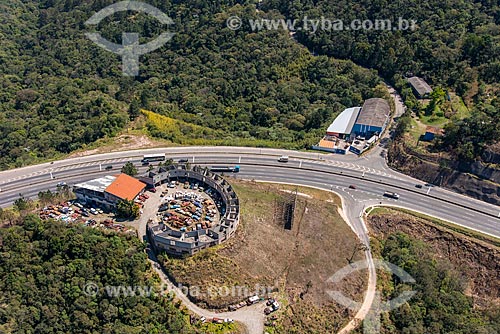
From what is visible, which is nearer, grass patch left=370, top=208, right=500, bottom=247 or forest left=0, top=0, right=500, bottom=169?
grass patch left=370, top=208, right=500, bottom=247

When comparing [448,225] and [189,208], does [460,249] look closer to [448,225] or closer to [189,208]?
[448,225]

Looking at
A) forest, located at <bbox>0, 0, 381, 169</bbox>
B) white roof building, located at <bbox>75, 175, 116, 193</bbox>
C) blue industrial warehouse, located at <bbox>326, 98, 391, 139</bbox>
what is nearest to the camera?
white roof building, located at <bbox>75, 175, 116, 193</bbox>

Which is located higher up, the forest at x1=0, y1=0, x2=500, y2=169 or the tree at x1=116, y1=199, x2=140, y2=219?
the forest at x1=0, y1=0, x2=500, y2=169

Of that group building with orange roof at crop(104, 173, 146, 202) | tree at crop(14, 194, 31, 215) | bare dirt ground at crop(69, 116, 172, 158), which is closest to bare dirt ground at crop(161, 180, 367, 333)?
building with orange roof at crop(104, 173, 146, 202)

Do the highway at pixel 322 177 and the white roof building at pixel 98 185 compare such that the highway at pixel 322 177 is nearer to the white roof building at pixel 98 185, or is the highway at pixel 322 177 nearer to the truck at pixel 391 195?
the truck at pixel 391 195

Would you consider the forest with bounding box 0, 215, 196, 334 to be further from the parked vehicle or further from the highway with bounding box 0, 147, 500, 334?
the highway with bounding box 0, 147, 500, 334

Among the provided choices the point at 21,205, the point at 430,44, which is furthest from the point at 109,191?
the point at 430,44

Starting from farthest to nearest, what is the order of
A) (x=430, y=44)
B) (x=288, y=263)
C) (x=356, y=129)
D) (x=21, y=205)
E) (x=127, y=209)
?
(x=430, y=44) → (x=356, y=129) → (x=21, y=205) → (x=127, y=209) → (x=288, y=263)
